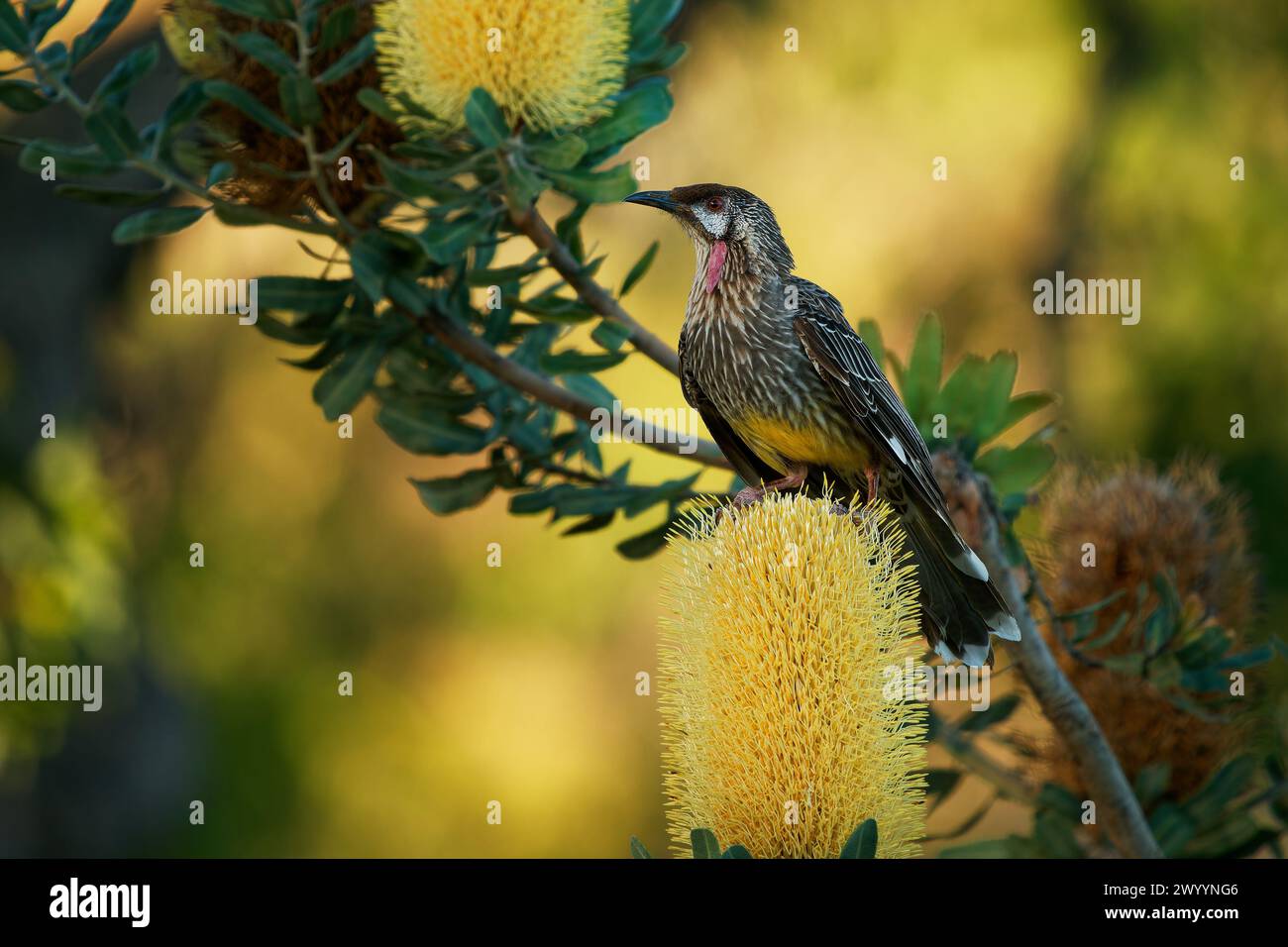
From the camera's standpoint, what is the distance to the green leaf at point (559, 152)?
2027mm

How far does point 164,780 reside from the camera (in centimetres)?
564

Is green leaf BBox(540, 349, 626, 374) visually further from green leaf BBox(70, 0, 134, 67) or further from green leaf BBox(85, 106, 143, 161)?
green leaf BBox(70, 0, 134, 67)

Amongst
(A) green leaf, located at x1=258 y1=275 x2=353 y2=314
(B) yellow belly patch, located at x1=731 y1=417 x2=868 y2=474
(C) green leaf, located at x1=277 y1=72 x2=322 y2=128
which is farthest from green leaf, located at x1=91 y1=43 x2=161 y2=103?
(B) yellow belly patch, located at x1=731 y1=417 x2=868 y2=474

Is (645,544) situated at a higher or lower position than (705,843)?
higher

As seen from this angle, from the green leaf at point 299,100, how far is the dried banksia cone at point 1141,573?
161cm

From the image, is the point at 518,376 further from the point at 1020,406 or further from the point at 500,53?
the point at 1020,406

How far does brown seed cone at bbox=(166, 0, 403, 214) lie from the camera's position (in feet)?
7.27

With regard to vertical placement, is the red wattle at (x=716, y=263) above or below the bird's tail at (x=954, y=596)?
above

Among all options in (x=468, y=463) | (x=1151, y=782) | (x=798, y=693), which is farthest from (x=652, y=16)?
(x=468, y=463)

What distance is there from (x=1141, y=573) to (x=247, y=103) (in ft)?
6.04

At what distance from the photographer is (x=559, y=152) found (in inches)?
80.3

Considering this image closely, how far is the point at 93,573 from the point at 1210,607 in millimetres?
3297

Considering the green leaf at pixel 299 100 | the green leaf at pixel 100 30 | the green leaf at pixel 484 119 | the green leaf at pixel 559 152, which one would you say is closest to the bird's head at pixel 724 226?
the green leaf at pixel 559 152

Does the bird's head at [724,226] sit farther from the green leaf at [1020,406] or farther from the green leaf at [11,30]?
the green leaf at [11,30]
